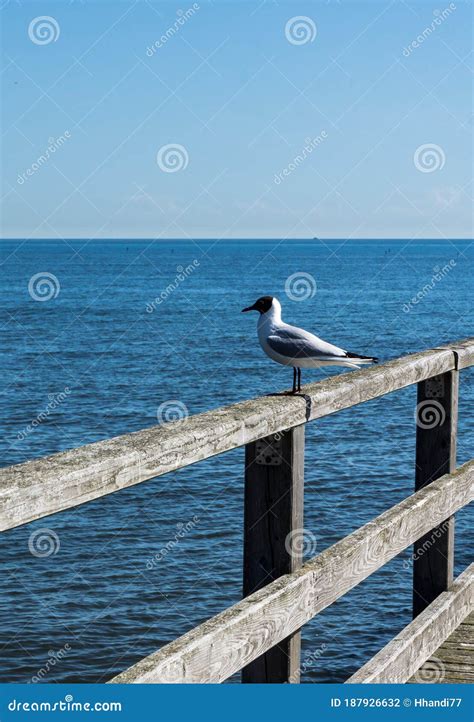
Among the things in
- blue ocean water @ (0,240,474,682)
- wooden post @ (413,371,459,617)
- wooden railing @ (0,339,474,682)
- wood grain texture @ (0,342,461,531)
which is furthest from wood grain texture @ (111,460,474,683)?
blue ocean water @ (0,240,474,682)

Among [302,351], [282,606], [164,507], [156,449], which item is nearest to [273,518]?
[282,606]

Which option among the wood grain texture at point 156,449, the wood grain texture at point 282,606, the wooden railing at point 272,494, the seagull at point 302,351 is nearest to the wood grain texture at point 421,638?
the wooden railing at point 272,494

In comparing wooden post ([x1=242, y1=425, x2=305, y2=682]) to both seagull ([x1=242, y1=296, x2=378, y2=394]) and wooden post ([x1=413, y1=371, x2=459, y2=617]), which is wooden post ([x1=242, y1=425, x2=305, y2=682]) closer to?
seagull ([x1=242, y1=296, x2=378, y2=394])

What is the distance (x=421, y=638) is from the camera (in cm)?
405

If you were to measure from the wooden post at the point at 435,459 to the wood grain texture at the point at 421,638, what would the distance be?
101 mm

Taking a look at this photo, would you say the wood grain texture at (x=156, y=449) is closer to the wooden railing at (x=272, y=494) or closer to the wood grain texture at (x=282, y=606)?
the wooden railing at (x=272, y=494)

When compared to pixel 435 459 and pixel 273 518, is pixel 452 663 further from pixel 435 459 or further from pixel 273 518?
pixel 273 518

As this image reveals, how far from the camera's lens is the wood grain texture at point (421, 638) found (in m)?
3.60

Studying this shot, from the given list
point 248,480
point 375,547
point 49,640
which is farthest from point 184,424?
point 49,640

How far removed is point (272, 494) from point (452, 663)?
1660 millimetres

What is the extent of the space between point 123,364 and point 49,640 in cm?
2482

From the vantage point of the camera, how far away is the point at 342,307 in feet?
201

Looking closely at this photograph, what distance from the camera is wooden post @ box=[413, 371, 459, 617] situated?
4.50 m

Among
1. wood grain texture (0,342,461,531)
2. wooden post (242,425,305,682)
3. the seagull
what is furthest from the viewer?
the seagull
